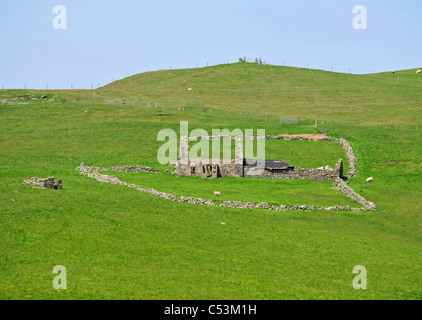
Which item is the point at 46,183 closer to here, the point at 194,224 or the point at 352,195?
the point at 194,224

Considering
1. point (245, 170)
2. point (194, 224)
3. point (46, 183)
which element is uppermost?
point (46, 183)

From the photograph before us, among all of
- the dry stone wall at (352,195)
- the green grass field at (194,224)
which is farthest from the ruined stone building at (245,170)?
the dry stone wall at (352,195)

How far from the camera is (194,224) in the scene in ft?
119

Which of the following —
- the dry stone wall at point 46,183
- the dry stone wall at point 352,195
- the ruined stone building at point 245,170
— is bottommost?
the dry stone wall at point 352,195

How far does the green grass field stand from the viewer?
24.6 m

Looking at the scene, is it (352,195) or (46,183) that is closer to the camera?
(46,183)

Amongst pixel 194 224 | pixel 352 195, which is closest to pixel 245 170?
pixel 352 195

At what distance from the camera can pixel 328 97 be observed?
4924 inches

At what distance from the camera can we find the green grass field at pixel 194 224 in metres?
24.6

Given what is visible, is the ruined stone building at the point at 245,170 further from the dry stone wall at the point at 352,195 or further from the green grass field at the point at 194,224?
the dry stone wall at the point at 352,195

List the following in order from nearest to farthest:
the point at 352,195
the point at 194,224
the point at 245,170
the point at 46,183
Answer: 1. the point at 194,224
2. the point at 46,183
3. the point at 352,195
4. the point at 245,170

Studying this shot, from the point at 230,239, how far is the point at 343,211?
1428 centimetres

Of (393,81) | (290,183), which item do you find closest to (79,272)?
(290,183)

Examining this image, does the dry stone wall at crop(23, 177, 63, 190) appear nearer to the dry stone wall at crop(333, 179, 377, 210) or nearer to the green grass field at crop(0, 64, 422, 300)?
the green grass field at crop(0, 64, 422, 300)
